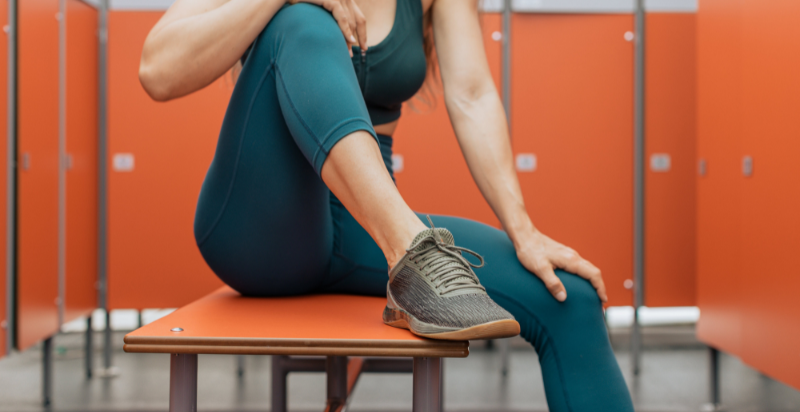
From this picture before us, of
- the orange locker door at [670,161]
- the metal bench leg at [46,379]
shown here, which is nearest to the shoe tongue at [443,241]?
the metal bench leg at [46,379]

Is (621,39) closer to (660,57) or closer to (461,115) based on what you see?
(660,57)

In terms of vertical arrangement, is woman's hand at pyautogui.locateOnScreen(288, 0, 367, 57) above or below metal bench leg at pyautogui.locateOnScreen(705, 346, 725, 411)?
above

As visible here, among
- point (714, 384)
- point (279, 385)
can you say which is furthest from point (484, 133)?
point (714, 384)

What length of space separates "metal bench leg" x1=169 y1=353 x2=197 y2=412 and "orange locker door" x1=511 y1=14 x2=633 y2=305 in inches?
83.4

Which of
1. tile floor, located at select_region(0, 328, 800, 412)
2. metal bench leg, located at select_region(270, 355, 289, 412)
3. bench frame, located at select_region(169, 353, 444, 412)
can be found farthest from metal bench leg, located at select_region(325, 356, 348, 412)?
tile floor, located at select_region(0, 328, 800, 412)

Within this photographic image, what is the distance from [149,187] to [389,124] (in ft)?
6.27

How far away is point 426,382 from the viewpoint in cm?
56

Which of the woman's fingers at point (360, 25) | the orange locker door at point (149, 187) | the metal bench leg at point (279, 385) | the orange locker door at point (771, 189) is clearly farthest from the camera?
the orange locker door at point (149, 187)

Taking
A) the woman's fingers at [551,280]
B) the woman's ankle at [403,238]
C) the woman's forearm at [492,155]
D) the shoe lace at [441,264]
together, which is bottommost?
the woman's fingers at [551,280]

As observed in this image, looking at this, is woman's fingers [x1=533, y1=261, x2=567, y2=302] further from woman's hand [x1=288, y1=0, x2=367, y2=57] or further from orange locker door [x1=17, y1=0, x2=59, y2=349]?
orange locker door [x1=17, y1=0, x2=59, y2=349]

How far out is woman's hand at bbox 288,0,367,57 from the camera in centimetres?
64

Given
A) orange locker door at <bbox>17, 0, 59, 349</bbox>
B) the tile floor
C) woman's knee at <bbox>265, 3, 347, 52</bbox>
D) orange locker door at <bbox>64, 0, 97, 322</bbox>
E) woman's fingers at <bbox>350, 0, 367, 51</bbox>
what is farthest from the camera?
orange locker door at <bbox>64, 0, 97, 322</bbox>

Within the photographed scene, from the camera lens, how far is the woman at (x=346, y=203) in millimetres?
537

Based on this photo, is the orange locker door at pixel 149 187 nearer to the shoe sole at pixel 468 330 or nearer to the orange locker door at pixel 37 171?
the orange locker door at pixel 37 171
